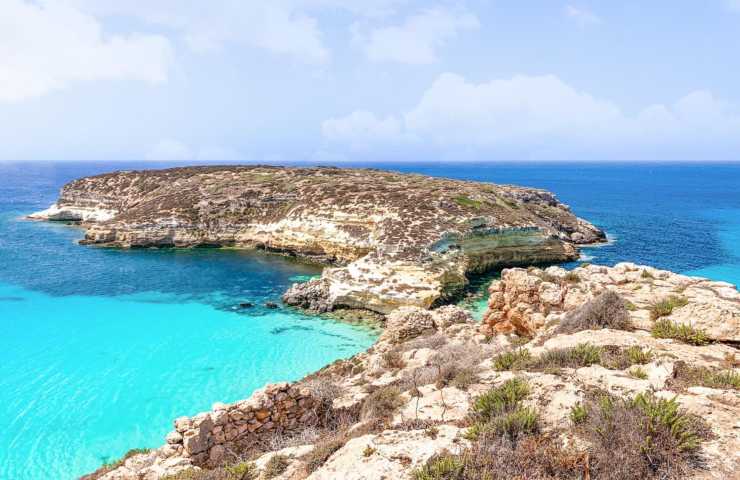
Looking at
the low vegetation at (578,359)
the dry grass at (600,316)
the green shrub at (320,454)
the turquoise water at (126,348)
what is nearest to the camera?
the green shrub at (320,454)

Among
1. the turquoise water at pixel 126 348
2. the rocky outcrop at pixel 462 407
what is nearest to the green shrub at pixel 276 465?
the rocky outcrop at pixel 462 407

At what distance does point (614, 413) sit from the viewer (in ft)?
22.8

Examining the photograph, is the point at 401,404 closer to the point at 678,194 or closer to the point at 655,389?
the point at 655,389

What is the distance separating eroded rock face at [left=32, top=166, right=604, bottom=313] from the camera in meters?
32.3

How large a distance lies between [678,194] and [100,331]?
142 meters

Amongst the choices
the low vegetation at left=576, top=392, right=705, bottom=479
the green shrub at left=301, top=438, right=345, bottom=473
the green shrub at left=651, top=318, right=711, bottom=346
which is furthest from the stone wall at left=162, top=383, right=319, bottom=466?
the green shrub at left=651, top=318, right=711, bottom=346

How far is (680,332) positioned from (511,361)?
4.73 metres

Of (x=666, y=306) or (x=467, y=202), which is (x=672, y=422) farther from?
(x=467, y=202)

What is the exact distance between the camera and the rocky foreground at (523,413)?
642cm

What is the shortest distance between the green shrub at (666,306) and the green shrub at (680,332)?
851 mm

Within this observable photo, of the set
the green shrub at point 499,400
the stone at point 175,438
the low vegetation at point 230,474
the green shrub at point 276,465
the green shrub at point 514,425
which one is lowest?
the stone at point 175,438

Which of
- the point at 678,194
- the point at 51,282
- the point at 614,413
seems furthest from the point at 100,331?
the point at 678,194

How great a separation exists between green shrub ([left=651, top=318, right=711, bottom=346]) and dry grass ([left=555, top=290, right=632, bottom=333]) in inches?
35.0

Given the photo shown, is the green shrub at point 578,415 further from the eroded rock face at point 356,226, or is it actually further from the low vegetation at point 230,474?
the eroded rock face at point 356,226
